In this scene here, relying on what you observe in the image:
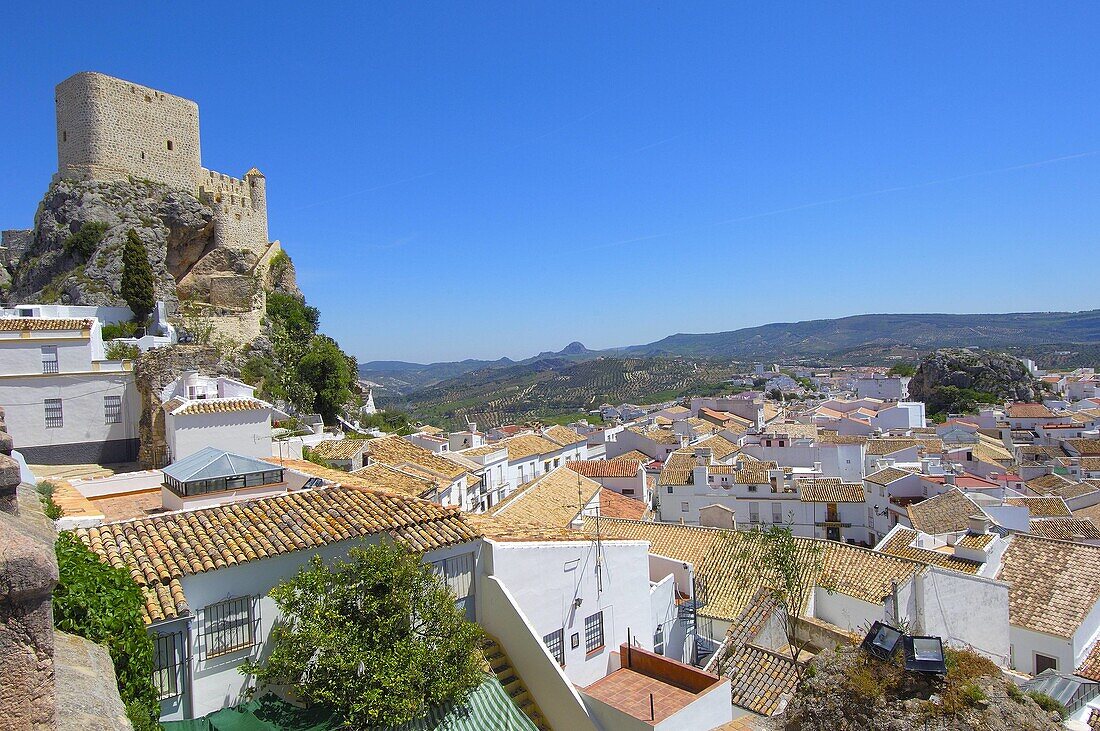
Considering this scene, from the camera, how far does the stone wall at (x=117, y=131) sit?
35.5 meters

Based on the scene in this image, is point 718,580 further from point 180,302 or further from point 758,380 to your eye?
point 758,380

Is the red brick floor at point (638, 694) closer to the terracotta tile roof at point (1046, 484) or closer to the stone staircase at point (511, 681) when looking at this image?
the stone staircase at point (511, 681)

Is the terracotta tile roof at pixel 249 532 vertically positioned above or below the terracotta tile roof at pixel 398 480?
above

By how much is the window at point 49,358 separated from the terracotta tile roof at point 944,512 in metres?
28.7

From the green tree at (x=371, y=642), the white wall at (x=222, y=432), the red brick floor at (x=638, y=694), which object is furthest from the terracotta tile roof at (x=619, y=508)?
the green tree at (x=371, y=642)

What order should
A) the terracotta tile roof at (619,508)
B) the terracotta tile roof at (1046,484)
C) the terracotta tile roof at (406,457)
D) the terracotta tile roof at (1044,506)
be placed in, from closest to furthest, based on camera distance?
the terracotta tile roof at (406,457) → the terracotta tile roof at (619,508) → the terracotta tile roof at (1044,506) → the terracotta tile roof at (1046,484)

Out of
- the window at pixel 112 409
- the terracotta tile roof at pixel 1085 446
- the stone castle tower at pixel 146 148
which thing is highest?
the stone castle tower at pixel 146 148

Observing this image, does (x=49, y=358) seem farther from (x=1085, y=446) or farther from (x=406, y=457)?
(x=1085, y=446)

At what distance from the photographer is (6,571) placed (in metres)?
2.27

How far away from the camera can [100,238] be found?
109 feet

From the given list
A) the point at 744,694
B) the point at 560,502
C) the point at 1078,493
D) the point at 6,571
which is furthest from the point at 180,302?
the point at 1078,493

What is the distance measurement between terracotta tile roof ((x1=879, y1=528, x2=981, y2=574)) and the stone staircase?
38.7 feet

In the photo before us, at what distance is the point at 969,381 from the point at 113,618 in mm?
95369

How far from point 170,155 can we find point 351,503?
3848cm
